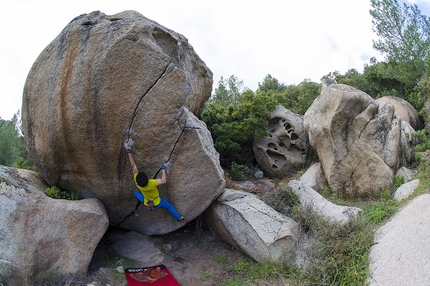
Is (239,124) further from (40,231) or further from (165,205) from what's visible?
(40,231)

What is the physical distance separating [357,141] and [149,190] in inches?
263

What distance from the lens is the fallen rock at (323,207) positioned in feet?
25.9

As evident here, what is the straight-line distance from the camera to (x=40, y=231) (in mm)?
6703

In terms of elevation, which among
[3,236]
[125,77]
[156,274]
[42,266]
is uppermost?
[125,77]

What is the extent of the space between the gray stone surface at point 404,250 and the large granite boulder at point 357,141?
312 cm

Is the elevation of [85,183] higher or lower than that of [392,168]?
higher

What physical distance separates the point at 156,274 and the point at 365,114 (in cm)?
763

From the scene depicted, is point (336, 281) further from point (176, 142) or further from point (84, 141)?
point (84, 141)

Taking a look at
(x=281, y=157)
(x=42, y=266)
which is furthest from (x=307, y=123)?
(x=42, y=266)

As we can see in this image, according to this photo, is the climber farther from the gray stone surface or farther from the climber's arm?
the gray stone surface

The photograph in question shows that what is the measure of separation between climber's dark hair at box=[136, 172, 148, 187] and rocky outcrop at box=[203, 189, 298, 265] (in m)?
2.29

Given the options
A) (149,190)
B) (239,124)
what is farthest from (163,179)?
→ (239,124)

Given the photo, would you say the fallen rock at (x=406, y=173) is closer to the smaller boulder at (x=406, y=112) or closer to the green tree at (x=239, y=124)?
the smaller boulder at (x=406, y=112)

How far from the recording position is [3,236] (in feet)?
20.5
